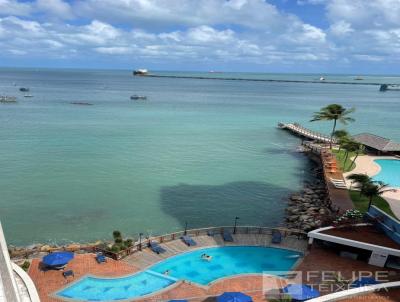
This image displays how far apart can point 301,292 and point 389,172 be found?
37106 millimetres

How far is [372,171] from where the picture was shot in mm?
50375

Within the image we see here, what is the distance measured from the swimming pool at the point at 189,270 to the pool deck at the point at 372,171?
628 inches

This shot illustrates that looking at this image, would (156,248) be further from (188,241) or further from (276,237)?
(276,237)

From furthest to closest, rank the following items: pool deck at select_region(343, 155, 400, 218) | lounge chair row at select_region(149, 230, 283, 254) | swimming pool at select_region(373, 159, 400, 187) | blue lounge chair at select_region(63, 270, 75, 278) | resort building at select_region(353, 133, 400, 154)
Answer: resort building at select_region(353, 133, 400, 154), swimming pool at select_region(373, 159, 400, 187), pool deck at select_region(343, 155, 400, 218), lounge chair row at select_region(149, 230, 283, 254), blue lounge chair at select_region(63, 270, 75, 278)

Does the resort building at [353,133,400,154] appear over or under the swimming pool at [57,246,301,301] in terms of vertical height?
over

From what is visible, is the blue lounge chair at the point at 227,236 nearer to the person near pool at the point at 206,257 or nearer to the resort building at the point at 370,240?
the person near pool at the point at 206,257

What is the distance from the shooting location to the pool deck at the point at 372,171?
121 feet

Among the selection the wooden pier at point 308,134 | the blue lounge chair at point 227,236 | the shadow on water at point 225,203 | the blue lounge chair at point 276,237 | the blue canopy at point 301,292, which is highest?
the wooden pier at point 308,134

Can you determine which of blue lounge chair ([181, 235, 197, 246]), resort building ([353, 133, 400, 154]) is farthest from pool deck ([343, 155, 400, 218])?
blue lounge chair ([181, 235, 197, 246])

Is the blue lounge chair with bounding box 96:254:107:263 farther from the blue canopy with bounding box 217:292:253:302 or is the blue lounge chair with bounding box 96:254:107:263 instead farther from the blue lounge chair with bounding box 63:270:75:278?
the blue canopy with bounding box 217:292:253:302

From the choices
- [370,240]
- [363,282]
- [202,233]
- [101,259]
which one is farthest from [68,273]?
[370,240]

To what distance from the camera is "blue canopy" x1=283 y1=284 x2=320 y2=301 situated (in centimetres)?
2038

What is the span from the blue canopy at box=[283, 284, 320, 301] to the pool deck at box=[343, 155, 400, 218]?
18.7 m

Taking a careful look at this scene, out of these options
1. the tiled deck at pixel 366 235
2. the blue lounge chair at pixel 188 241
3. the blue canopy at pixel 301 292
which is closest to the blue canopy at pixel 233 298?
the blue canopy at pixel 301 292
